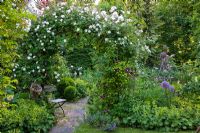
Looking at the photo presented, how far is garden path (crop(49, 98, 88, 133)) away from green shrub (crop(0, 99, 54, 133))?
25 cm

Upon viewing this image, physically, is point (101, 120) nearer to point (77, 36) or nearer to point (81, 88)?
point (77, 36)

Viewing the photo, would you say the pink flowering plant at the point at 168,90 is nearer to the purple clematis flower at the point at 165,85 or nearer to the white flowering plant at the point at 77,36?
the purple clematis flower at the point at 165,85

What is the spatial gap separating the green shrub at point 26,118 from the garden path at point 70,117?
248 millimetres

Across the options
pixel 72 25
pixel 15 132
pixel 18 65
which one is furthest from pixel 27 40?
pixel 15 132

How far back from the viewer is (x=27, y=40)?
736cm

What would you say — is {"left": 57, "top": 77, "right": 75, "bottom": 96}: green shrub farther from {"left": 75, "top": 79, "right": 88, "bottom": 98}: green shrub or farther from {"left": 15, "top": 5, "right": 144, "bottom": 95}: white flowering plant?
{"left": 15, "top": 5, "right": 144, "bottom": 95}: white flowering plant

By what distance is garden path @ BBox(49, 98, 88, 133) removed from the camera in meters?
A: 7.02

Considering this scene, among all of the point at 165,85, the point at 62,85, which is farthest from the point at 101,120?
the point at 62,85

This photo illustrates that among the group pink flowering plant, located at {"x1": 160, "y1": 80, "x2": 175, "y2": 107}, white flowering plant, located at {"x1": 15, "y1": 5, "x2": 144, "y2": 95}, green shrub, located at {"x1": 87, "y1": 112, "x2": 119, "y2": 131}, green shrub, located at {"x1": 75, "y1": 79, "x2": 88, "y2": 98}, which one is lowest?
green shrub, located at {"x1": 87, "y1": 112, "x2": 119, "y2": 131}

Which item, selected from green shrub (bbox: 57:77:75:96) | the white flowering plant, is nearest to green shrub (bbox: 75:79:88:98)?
green shrub (bbox: 57:77:75:96)

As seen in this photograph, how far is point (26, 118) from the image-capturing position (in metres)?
6.44

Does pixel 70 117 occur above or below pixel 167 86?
below

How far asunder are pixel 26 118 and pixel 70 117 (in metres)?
1.62

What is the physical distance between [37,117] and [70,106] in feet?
7.77
